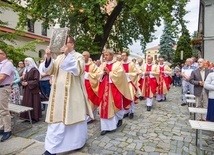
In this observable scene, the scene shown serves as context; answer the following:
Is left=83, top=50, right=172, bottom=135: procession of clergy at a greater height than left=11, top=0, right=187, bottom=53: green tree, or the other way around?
left=11, top=0, right=187, bottom=53: green tree

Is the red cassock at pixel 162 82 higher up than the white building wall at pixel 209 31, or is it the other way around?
the white building wall at pixel 209 31

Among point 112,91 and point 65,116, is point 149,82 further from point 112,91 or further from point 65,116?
point 65,116

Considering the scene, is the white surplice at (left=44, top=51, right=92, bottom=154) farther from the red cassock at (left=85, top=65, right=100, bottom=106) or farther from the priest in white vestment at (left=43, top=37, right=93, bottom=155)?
the red cassock at (left=85, top=65, right=100, bottom=106)

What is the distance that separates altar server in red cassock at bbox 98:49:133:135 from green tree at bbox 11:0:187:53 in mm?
6497

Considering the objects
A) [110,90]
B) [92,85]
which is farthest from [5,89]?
[110,90]

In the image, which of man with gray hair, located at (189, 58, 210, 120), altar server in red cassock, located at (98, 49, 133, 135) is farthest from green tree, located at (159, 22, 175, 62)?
altar server in red cassock, located at (98, 49, 133, 135)

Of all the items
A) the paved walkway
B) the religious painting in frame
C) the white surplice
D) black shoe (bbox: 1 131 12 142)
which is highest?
the religious painting in frame

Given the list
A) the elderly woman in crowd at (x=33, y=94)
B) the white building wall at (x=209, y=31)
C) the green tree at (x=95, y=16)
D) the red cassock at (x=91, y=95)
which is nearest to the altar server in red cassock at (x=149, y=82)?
the red cassock at (x=91, y=95)

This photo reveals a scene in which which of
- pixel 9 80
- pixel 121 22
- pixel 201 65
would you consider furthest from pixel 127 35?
pixel 9 80

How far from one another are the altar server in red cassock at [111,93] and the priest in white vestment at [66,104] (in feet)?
3.56

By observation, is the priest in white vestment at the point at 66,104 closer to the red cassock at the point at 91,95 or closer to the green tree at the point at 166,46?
the red cassock at the point at 91,95

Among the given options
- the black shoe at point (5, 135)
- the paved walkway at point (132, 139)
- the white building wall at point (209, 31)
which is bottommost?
the paved walkway at point (132, 139)

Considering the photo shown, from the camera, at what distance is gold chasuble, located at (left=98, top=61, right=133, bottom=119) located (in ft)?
15.7

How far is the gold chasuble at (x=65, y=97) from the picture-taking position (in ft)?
11.6
